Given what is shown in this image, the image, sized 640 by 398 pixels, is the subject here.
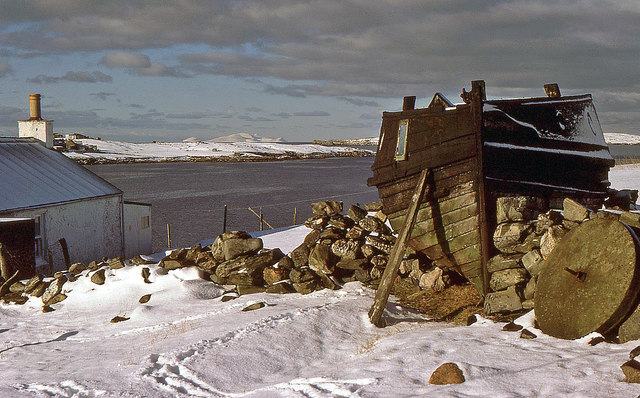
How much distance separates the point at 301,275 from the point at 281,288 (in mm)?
612

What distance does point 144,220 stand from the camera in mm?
29281

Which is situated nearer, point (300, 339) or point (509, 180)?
point (300, 339)

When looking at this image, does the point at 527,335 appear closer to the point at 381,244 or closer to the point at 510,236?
the point at 510,236

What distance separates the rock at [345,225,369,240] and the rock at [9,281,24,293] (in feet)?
33.4

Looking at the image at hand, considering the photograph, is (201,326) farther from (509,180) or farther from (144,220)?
(144,220)

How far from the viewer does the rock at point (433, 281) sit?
12.8 m

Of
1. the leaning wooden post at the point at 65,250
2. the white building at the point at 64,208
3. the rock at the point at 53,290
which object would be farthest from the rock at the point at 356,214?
the leaning wooden post at the point at 65,250

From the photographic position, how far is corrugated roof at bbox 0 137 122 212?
2242 cm

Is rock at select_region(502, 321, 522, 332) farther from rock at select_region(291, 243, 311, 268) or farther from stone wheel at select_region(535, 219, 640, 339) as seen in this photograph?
rock at select_region(291, 243, 311, 268)

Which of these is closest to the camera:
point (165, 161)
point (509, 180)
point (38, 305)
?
point (509, 180)

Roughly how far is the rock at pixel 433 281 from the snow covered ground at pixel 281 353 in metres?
1.30

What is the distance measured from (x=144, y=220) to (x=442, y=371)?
24430 millimetres

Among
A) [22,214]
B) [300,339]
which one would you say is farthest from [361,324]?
[22,214]

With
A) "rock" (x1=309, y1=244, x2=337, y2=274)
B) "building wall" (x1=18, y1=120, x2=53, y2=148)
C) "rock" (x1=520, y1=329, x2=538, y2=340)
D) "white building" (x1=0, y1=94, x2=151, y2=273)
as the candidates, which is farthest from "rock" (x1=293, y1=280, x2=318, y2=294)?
"building wall" (x1=18, y1=120, x2=53, y2=148)
